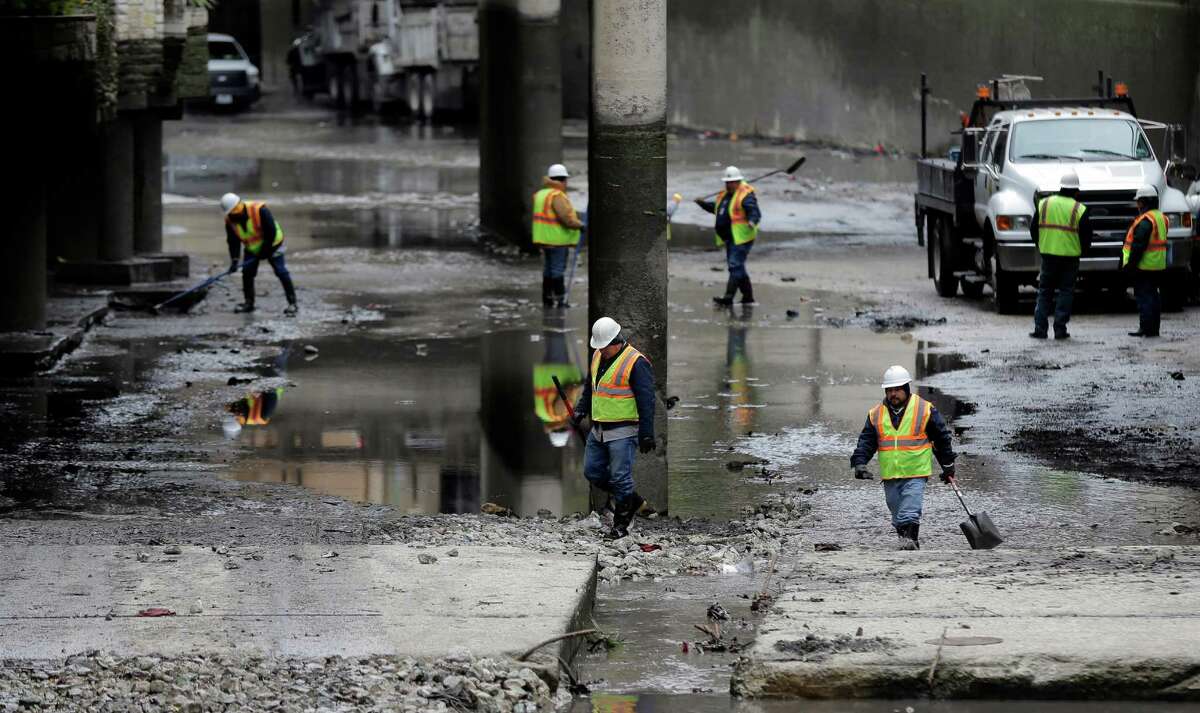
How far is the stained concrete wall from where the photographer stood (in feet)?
103

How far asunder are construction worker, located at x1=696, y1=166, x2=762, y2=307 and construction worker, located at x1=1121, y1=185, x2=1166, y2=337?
4445mm

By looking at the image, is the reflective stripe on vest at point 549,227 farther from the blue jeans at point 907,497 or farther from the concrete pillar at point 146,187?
the blue jeans at point 907,497

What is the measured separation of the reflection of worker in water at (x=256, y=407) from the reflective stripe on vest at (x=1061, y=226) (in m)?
7.57

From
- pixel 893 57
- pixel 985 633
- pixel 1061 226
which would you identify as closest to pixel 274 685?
pixel 985 633

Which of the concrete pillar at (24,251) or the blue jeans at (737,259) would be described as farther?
the blue jeans at (737,259)

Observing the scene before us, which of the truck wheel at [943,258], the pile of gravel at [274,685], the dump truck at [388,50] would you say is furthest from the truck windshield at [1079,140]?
the dump truck at [388,50]

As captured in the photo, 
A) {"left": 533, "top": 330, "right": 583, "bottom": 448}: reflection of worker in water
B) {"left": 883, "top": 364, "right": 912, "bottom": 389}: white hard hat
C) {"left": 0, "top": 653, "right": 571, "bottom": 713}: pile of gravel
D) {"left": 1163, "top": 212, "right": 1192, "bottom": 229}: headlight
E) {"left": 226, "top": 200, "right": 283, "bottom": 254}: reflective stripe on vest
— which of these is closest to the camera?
{"left": 0, "top": 653, "right": 571, "bottom": 713}: pile of gravel

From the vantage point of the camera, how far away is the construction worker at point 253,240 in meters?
22.1

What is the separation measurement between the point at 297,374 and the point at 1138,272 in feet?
26.4

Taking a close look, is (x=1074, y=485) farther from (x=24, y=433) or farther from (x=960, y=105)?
(x=960, y=105)

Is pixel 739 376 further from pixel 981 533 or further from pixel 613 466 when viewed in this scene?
pixel 981 533

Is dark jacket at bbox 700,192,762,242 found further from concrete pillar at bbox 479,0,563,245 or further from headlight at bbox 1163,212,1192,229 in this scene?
concrete pillar at bbox 479,0,563,245

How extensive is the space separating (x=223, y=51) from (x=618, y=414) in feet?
154

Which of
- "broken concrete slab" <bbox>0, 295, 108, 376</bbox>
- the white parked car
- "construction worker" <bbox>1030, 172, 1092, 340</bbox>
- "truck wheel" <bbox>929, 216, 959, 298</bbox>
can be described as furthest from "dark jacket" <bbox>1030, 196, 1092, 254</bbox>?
the white parked car
